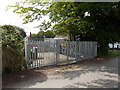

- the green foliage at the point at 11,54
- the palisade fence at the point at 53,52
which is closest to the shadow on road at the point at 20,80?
the green foliage at the point at 11,54

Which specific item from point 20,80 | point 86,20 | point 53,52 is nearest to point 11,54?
point 20,80

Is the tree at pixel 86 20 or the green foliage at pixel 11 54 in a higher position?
the tree at pixel 86 20

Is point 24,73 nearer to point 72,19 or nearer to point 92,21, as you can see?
point 72,19

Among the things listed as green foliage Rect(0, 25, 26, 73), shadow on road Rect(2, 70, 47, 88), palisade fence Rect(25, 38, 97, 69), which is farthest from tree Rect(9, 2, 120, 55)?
shadow on road Rect(2, 70, 47, 88)

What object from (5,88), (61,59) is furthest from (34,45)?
(5,88)

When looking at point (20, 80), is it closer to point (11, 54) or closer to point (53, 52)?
point (11, 54)

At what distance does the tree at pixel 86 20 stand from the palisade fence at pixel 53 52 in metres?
1.93

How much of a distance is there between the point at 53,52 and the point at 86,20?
4722 mm

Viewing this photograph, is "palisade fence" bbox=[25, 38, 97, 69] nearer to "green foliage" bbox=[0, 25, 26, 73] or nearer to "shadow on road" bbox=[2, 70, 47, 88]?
"green foliage" bbox=[0, 25, 26, 73]

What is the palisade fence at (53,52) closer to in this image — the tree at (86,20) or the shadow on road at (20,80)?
the shadow on road at (20,80)

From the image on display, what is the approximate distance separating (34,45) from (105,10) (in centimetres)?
636

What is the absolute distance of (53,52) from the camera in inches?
306

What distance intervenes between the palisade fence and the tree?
193 centimetres

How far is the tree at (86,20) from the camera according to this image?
9477 millimetres
